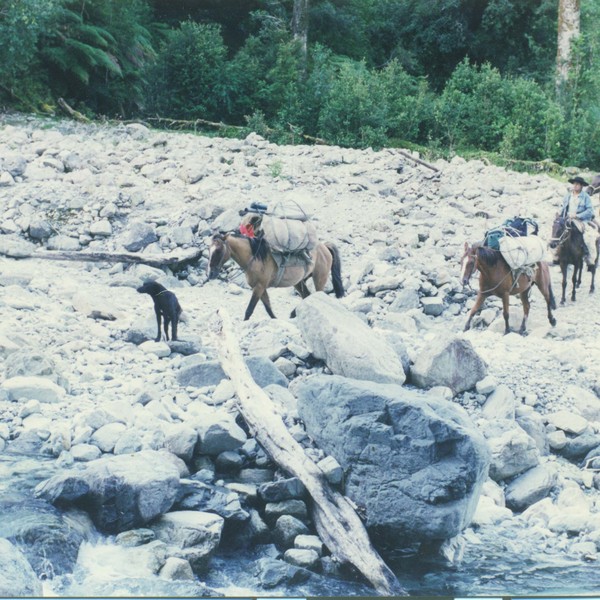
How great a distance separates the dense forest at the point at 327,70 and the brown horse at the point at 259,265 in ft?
6.11

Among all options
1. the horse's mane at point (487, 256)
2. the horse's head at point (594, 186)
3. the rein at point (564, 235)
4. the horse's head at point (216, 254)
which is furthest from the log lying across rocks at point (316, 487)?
the horse's head at point (594, 186)

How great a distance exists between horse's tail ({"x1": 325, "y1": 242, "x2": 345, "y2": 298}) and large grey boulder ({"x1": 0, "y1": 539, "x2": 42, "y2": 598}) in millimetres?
4527

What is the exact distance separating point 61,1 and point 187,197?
220 centimetres

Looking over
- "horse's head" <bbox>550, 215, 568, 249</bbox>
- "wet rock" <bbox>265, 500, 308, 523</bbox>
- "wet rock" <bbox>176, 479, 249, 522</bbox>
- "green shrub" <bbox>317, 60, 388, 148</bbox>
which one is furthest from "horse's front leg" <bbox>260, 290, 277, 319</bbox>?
"green shrub" <bbox>317, 60, 388, 148</bbox>

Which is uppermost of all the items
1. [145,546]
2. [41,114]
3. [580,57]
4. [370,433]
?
[580,57]

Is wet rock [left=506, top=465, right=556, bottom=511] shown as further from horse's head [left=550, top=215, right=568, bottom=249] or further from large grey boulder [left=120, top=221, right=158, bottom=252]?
large grey boulder [left=120, top=221, right=158, bottom=252]

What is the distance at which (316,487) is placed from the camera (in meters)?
4.91

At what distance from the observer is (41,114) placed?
960 centimetres

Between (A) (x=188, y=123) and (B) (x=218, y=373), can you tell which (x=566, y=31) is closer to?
(A) (x=188, y=123)

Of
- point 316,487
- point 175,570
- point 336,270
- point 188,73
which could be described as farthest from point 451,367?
point 188,73

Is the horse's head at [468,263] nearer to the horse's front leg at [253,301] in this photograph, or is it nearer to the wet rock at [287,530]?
the horse's front leg at [253,301]

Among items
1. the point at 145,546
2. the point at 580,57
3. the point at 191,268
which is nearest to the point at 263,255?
the point at 191,268

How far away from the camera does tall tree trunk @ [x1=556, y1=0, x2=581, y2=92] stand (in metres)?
11.7

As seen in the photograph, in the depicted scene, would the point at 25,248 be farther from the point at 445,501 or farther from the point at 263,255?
the point at 445,501
